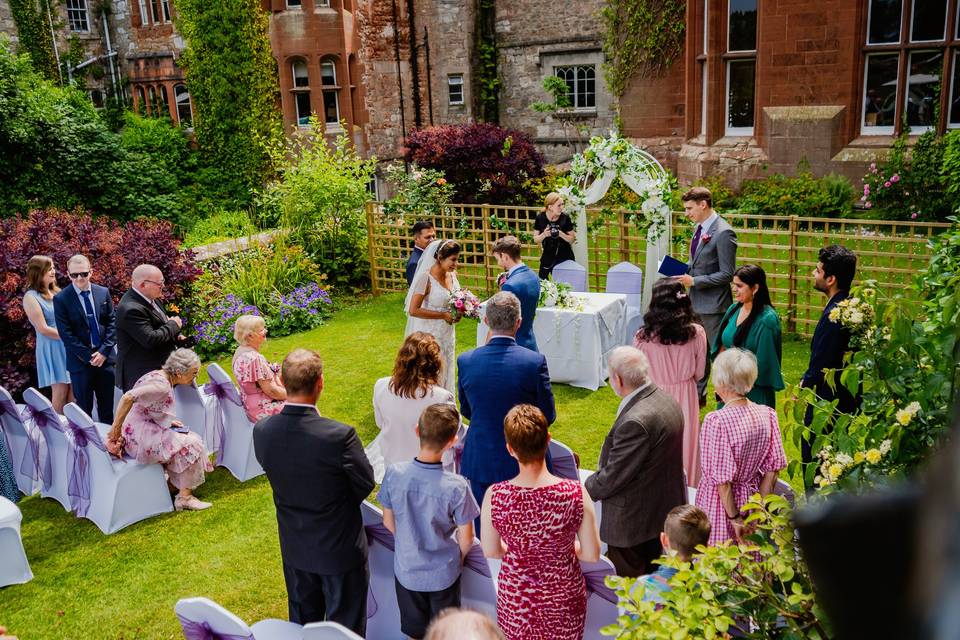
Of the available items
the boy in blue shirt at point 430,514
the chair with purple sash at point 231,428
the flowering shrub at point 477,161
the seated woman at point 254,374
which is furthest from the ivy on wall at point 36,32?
the boy in blue shirt at point 430,514

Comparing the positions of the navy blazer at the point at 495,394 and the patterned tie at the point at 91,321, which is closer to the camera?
the navy blazer at the point at 495,394

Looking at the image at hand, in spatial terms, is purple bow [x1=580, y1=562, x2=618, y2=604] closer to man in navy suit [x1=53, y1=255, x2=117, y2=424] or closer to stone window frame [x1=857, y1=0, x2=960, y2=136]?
man in navy suit [x1=53, y1=255, x2=117, y2=424]

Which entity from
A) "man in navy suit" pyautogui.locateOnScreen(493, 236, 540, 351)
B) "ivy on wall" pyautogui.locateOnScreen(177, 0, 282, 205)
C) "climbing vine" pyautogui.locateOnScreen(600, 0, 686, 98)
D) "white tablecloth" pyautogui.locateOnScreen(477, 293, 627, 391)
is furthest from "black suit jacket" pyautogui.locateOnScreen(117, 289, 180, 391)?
"climbing vine" pyautogui.locateOnScreen(600, 0, 686, 98)

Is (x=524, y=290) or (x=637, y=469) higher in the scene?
(x=524, y=290)

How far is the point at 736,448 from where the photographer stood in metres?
4.09

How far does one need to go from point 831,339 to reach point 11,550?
5662 mm

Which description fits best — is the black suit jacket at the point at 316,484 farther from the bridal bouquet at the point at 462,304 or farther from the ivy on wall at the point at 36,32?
the ivy on wall at the point at 36,32

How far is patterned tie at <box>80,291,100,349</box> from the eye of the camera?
7.00m

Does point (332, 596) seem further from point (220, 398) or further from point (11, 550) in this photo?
point (220, 398)

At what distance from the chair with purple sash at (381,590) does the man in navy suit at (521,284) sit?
8.00 feet

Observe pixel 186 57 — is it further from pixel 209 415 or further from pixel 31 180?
pixel 209 415

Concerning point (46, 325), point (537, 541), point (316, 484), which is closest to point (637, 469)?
point (537, 541)

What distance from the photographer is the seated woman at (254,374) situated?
243 inches

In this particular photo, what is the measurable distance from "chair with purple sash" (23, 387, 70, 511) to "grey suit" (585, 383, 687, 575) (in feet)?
14.9
